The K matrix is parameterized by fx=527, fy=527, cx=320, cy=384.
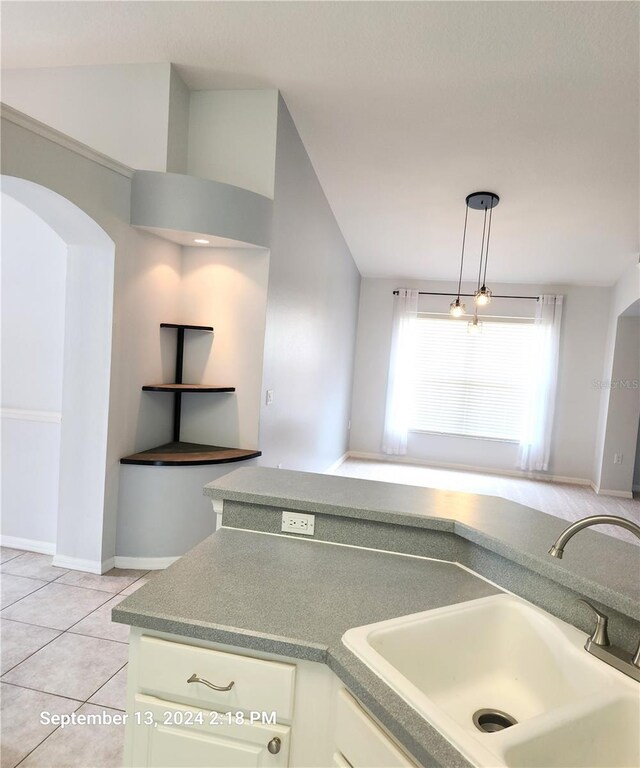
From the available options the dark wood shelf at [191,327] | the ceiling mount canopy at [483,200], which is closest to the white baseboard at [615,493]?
the ceiling mount canopy at [483,200]

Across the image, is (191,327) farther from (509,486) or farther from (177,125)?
(509,486)

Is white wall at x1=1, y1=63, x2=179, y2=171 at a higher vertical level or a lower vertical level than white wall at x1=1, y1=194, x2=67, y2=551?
→ higher

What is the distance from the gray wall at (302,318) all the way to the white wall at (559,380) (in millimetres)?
906

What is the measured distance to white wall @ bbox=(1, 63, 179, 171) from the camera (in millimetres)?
3383

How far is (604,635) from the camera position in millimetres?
1152

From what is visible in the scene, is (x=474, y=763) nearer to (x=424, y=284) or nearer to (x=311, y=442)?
(x=311, y=442)

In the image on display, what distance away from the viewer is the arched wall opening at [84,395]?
313cm

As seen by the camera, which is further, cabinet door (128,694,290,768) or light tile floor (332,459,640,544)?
light tile floor (332,459,640,544)

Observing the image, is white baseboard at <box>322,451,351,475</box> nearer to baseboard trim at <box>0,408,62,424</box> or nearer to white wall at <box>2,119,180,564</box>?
white wall at <box>2,119,180,564</box>

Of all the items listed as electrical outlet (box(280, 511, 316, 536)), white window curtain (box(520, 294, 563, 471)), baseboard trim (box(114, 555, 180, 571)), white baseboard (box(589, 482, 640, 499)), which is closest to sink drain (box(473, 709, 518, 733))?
electrical outlet (box(280, 511, 316, 536))

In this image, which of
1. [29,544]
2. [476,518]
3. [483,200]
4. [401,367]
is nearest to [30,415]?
[29,544]

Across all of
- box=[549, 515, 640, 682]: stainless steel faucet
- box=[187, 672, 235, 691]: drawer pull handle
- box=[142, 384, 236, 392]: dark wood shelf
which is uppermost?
box=[142, 384, 236, 392]: dark wood shelf

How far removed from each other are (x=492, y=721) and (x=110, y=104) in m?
3.86

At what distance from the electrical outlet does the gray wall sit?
2038 millimetres
